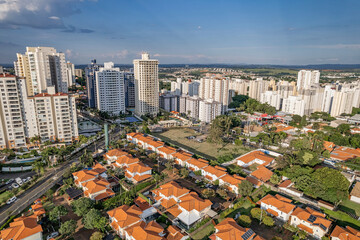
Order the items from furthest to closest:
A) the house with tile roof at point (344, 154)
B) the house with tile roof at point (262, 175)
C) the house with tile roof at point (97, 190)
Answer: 1. the house with tile roof at point (344, 154)
2. the house with tile roof at point (262, 175)
3. the house with tile roof at point (97, 190)

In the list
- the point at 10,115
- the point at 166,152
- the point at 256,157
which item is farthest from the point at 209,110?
the point at 10,115

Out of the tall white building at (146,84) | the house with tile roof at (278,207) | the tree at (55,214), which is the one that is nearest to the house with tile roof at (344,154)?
the house with tile roof at (278,207)

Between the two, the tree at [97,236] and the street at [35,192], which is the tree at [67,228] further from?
the street at [35,192]

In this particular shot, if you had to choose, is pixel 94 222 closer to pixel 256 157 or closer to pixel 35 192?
pixel 35 192

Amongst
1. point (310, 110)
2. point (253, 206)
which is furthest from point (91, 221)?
point (310, 110)

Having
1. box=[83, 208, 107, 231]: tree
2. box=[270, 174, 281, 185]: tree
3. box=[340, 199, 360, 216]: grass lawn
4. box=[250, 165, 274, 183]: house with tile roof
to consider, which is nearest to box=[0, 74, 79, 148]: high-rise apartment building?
box=[83, 208, 107, 231]: tree

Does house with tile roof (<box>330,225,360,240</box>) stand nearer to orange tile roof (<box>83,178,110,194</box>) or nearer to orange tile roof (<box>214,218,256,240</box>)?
orange tile roof (<box>214,218,256,240</box>)

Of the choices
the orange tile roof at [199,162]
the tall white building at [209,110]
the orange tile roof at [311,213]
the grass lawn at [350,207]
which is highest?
the tall white building at [209,110]
